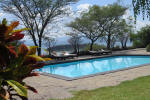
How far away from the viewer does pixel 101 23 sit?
18953 millimetres

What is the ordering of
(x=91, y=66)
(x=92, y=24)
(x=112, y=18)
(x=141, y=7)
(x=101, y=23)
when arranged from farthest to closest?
(x=112, y=18) < (x=101, y=23) < (x=92, y=24) < (x=91, y=66) < (x=141, y=7)

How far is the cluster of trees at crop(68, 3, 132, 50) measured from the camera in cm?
1853

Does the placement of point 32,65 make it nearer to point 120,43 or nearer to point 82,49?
point 82,49

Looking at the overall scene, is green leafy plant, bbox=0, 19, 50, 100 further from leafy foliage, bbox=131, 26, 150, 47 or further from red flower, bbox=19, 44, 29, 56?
leafy foliage, bbox=131, 26, 150, 47

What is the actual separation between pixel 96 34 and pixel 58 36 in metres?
4.69

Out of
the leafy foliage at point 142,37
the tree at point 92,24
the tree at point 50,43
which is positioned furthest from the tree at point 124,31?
the tree at point 50,43

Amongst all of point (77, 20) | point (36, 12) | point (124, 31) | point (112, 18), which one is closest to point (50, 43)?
point (36, 12)

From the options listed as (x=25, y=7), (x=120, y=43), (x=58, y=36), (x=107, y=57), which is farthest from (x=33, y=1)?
(x=120, y=43)

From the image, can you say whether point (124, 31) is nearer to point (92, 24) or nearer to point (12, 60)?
point (92, 24)

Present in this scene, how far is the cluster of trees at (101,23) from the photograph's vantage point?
730 inches

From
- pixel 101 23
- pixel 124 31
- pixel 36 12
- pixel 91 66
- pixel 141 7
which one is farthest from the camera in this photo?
pixel 124 31

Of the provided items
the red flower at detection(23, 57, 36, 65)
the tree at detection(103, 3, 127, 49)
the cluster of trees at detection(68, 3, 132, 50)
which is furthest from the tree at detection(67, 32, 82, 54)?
the red flower at detection(23, 57, 36, 65)

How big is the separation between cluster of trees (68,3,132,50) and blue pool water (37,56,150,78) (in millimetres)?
4702

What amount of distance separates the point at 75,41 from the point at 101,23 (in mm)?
3655
